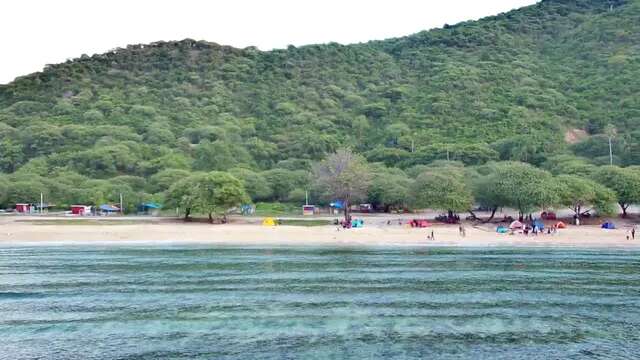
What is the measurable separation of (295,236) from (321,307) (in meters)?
34.4

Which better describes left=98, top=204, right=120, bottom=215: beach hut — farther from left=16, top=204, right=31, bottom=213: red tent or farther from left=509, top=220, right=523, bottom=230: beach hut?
left=509, top=220, right=523, bottom=230: beach hut

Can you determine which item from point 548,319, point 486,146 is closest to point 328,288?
point 548,319

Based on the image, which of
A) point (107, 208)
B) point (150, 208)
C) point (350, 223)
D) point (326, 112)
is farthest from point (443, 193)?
point (326, 112)

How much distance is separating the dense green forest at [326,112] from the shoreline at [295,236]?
1336 cm

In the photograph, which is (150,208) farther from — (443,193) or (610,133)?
(610,133)

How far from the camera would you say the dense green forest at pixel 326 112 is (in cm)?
10331

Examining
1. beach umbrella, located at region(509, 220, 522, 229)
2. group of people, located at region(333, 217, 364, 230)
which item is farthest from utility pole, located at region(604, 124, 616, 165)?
group of people, located at region(333, 217, 364, 230)

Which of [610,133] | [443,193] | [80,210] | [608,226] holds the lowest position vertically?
[608,226]

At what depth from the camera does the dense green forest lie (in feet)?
339

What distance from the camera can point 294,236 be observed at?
6400 centimetres

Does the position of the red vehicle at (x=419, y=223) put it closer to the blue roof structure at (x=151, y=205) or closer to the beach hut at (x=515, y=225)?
the beach hut at (x=515, y=225)

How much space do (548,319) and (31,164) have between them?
4052 inches

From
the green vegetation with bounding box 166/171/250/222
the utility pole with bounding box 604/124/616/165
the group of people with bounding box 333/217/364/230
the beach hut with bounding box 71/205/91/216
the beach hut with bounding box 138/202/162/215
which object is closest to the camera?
the group of people with bounding box 333/217/364/230

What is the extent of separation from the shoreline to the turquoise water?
927 cm
